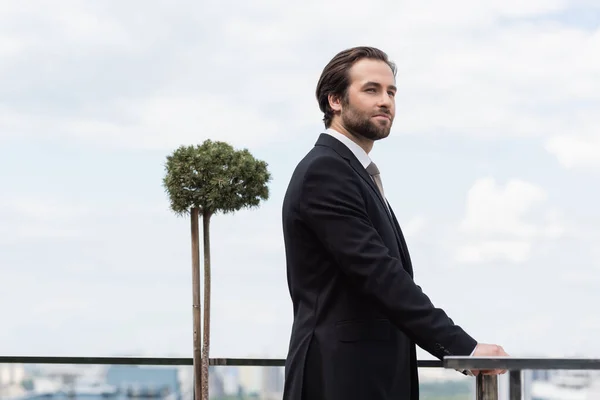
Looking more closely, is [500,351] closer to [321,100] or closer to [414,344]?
[414,344]

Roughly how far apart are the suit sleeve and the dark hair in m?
0.20

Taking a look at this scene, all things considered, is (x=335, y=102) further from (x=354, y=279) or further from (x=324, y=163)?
(x=354, y=279)

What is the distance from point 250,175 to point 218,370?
44.4 inches

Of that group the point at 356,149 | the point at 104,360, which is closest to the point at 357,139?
the point at 356,149

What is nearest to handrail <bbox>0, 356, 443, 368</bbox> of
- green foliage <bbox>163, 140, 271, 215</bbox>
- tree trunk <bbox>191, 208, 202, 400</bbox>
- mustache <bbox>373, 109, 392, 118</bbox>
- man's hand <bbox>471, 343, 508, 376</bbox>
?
tree trunk <bbox>191, 208, 202, 400</bbox>

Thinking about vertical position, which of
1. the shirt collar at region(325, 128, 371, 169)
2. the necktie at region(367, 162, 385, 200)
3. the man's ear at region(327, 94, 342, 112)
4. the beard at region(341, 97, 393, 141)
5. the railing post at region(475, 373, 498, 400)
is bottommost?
the railing post at region(475, 373, 498, 400)

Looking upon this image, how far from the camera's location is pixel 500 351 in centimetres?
154

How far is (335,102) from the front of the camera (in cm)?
192

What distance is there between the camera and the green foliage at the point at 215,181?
5.23 meters

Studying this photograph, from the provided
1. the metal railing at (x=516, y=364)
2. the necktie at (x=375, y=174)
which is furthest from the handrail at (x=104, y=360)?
the metal railing at (x=516, y=364)

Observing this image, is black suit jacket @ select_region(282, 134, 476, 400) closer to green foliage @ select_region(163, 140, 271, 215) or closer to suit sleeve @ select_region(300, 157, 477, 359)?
suit sleeve @ select_region(300, 157, 477, 359)

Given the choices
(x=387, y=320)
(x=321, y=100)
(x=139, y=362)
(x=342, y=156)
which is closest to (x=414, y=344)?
(x=387, y=320)

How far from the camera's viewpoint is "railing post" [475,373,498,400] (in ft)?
4.95

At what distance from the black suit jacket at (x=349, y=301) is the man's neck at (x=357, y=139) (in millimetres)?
79
